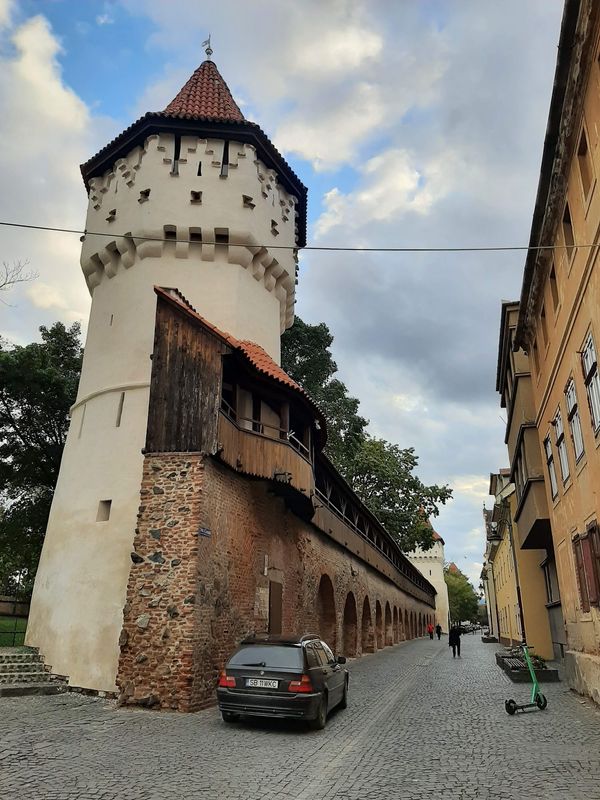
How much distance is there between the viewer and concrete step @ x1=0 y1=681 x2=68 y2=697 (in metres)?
11.7

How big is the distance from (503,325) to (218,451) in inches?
515

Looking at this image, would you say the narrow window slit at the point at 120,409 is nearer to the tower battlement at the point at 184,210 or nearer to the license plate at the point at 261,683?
the tower battlement at the point at 184,210

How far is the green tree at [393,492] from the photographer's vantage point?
37250 millimetres

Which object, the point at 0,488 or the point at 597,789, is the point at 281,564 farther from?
the point at 0,488

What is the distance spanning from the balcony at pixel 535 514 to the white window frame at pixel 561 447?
257 cm

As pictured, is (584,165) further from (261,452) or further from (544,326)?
(261,452)

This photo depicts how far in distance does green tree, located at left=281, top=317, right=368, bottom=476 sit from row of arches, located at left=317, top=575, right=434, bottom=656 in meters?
9.48

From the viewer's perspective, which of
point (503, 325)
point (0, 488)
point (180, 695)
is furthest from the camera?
point (0, 488)

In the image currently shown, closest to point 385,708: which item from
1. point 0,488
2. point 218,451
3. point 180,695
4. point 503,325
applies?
point 180,695

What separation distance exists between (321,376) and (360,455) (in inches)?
245

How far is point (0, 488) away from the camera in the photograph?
23.0 metres

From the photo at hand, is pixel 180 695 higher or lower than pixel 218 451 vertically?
lower

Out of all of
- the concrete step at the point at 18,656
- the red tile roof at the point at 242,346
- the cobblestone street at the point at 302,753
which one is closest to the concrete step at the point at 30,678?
the concrete step at the point at 18,656

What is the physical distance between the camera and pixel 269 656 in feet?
30.9
